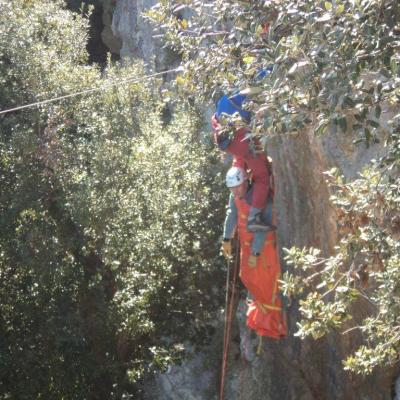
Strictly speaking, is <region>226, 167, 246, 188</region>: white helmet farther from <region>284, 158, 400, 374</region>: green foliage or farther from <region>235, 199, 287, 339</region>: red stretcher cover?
<region>284, 158, 400, 374</region>: green foliage

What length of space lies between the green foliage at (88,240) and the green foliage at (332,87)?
3.87m

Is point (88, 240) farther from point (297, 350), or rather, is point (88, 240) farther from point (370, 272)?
point (370, 272)

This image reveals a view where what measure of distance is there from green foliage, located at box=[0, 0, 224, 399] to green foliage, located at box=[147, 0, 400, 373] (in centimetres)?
387

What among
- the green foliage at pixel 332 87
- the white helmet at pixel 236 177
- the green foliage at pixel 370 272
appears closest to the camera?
the green foliage at pixel 332 87

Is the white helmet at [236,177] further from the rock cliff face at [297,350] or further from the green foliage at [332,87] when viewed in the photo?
the green foliage at [332,87]

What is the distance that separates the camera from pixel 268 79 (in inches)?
162

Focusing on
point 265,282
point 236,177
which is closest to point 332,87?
point 236,177

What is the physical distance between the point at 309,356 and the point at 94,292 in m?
3.01

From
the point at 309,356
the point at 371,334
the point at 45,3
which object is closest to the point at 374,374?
the point at 309,356

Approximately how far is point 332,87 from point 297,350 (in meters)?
6.78

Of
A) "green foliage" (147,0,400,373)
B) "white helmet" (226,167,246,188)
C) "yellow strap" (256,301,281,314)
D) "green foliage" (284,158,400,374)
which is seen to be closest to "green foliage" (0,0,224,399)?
"yellow strap" (256,301,281,314)

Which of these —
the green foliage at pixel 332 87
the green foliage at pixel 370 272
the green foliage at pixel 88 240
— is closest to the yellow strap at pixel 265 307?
the green foliage at pixel 88 240

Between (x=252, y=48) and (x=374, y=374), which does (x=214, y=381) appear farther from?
(x=252, y=48)

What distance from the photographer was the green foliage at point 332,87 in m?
3.81
